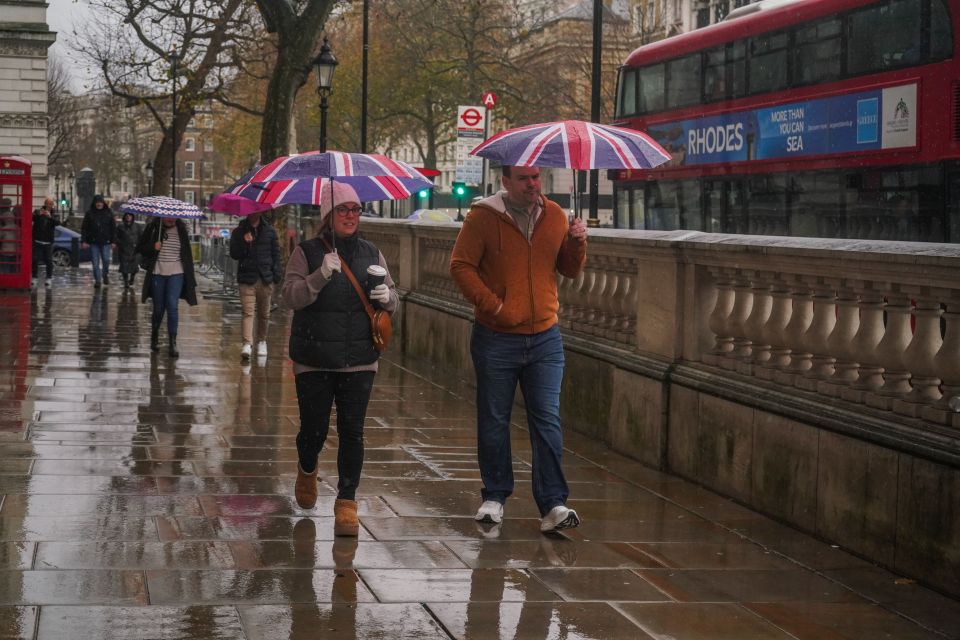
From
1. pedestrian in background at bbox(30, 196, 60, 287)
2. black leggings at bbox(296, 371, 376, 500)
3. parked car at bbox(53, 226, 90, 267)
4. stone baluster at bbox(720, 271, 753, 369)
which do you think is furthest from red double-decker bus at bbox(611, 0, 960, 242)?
parked car at bbox(53, 226, 90, 267)

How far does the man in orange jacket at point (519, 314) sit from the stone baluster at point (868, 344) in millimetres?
1400

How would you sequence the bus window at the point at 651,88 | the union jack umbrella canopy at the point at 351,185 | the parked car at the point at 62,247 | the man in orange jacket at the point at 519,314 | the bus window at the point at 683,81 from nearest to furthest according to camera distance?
the man in orange jacket at the point at 519,314, the union jack umbrella canopy at the point at 351,185, the bus window at the point at 683,81, the bus window at the point at 651,88, the parked car at the point at 62,247

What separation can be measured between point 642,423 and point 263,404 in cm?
374

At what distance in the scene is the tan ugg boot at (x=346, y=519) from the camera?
23.1ft

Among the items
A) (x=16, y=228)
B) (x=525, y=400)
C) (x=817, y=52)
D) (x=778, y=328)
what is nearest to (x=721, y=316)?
(x=778, y=328)

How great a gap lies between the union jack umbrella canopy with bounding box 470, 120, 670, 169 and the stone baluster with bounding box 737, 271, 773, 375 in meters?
1.27

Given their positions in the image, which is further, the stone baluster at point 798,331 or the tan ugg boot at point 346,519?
the stone baluster at point 798,331

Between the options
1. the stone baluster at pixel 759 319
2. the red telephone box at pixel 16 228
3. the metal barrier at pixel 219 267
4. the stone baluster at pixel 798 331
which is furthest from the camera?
the metal barrier at pixel 219 267

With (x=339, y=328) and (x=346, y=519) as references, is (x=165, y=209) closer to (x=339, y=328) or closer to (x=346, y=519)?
(x=339, y=328)

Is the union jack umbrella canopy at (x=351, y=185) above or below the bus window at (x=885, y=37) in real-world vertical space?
below

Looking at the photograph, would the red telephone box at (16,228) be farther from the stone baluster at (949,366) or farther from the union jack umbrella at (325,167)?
the stone baluster at (949,366)

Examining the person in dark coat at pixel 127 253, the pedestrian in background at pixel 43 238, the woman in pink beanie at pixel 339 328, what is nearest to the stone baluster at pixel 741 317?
the woman in pink beanie at pixel 339 328

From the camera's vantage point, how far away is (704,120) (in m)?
19.6

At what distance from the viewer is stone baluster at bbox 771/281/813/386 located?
7910mm
